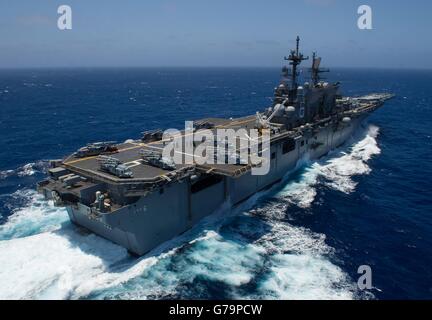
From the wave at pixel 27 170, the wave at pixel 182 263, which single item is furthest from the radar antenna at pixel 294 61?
the wave at pixel 27 170

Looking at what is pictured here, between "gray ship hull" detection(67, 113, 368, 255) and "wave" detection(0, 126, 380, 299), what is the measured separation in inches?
28.7

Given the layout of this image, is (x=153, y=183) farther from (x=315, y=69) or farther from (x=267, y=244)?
(x=315, y=69)

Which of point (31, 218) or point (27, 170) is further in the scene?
point (27, 170)

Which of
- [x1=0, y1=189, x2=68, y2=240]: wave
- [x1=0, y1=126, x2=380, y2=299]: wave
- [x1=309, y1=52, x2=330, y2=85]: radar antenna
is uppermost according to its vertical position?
[x1=309, y1=52, x2=330, y2=85]: radar antenna

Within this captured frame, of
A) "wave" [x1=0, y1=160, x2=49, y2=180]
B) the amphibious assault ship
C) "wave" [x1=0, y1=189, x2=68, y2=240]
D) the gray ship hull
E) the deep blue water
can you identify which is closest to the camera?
the deep blue water

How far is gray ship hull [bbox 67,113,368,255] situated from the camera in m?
Answer: 22.9

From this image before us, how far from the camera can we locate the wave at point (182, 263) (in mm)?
20531

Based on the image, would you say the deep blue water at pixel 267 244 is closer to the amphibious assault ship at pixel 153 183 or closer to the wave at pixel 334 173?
the wave at pixel 334 173

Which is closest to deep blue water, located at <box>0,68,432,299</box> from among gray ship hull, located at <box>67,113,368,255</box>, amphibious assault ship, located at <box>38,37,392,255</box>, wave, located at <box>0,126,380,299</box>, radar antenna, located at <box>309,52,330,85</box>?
wave, located at <box>0,126,380,299</box>

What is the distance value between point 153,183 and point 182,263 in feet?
17.9

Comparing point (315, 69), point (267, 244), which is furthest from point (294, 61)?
point (267, 244)

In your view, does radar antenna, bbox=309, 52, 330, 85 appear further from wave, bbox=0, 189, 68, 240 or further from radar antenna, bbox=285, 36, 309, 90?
wave, bbox=0, 189, 68, 240

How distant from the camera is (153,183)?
2344 cm

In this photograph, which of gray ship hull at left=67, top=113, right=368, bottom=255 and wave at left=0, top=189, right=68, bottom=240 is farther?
wave at left=0, top=189, right=68, bottom=240
